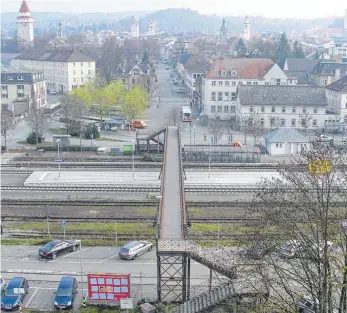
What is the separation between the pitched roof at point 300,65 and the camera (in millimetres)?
68562

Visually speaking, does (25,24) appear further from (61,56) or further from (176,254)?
(176,254)

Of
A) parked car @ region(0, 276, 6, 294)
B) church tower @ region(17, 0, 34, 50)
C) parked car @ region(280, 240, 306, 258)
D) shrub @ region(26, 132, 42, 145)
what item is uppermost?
church tower @ region(17, 0, 34, 50)

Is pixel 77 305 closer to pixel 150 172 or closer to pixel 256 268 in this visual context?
pixel 256 268

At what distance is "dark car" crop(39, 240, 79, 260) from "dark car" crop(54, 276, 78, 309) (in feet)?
8.73

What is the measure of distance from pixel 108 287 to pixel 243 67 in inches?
1618

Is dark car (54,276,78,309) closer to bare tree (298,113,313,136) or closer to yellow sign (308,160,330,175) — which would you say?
yellow sign (308,160,330,175)

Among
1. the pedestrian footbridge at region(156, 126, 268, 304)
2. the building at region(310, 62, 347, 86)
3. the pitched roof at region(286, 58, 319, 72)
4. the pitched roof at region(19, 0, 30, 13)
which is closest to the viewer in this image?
the pedestrian footbridge at region(156, 126, 268, 304)

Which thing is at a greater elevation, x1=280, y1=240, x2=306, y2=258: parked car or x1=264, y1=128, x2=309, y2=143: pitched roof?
x1=280, y1=240, x2=306, y2=258: parked car

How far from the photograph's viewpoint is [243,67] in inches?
2167

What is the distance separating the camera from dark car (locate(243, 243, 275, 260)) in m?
13.4

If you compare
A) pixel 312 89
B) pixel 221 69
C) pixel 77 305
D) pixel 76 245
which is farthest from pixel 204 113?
pixel 77 305

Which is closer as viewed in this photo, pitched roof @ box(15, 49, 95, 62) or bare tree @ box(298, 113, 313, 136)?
bare tree @ box(298, 113, 313, 136)

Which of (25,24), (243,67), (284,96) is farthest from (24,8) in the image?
(284,96)

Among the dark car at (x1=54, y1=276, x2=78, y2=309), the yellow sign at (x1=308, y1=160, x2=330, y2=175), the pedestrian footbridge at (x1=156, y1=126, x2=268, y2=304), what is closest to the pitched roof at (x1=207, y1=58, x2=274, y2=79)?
the pedestrian footbridge at (x1=156, y1=126, x2=268, y2=304)
